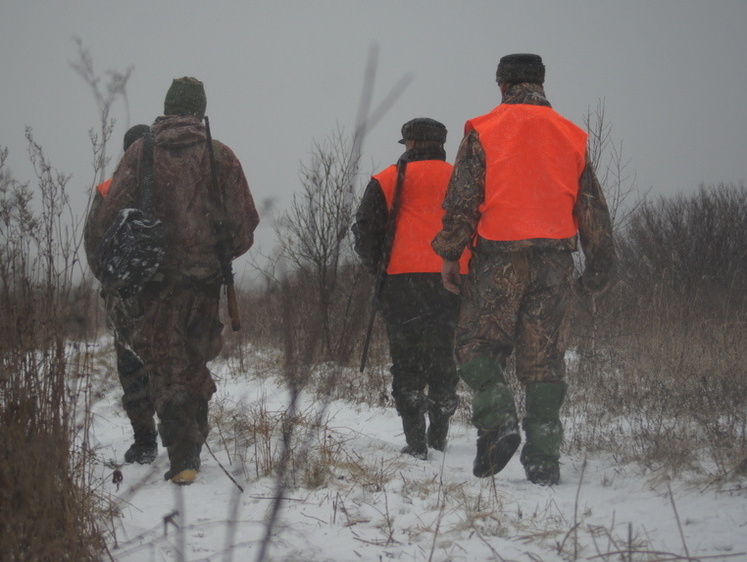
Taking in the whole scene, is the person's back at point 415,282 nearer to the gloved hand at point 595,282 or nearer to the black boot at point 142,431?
the gloved hand at point 595,282

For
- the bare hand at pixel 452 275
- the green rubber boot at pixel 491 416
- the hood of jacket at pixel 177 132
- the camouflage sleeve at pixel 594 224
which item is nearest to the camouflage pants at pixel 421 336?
the bare hand at pixel 452 275

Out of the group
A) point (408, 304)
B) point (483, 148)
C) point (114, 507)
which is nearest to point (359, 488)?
point (114, 507)

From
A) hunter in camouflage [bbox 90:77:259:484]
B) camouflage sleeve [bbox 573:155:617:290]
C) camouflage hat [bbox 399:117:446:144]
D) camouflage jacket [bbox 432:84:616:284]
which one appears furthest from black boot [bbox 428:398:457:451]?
camouflage hat [bbox 399:117:446:144]

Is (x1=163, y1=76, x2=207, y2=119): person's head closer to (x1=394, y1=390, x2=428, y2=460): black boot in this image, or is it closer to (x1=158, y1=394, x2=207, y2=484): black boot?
(x1=158, y1=394, x2=207, y2=484): black boot

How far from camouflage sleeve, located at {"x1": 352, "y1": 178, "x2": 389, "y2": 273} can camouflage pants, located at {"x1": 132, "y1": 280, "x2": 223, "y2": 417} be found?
1.01 m

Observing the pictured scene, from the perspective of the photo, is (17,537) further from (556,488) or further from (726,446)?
(726,446)

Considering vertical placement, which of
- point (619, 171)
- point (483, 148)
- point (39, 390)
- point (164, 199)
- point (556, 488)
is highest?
point (619, 171)

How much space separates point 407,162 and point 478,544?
2370mm

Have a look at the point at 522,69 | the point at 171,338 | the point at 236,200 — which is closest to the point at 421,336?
the point at 236,200

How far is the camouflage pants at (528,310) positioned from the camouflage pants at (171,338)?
139 centimetres

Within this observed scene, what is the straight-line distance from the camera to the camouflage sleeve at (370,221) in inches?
151

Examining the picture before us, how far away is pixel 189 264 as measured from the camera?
3189mm

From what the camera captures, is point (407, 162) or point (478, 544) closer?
point (478, 544)

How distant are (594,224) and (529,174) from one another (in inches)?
18.4
